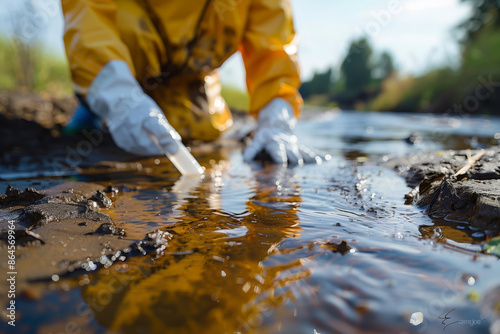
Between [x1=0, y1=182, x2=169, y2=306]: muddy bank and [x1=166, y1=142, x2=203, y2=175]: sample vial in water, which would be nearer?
[x1=0, y1=182, x2=169, y2=306]: muddy bank

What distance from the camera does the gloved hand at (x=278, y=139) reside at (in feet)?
7.89

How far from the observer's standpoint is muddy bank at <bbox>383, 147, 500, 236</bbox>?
0.97 meters

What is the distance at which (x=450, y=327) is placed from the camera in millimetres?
584

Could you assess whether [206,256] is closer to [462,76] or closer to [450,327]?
[450,327]

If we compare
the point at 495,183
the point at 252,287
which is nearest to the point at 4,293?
the point at 252,287

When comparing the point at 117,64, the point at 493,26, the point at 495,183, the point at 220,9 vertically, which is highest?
the point at 493,26

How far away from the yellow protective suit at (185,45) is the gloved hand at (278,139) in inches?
4.6

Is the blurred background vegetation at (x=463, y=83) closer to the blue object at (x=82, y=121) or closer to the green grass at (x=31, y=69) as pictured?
the blue object at (x=82, y=121)

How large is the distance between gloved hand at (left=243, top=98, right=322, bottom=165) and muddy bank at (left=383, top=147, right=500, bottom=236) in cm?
87

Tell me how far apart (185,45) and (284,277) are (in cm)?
234

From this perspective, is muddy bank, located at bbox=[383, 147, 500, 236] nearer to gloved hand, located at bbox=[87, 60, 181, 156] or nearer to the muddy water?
the muddy water

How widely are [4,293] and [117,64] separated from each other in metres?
1.63

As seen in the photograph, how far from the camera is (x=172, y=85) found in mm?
3225

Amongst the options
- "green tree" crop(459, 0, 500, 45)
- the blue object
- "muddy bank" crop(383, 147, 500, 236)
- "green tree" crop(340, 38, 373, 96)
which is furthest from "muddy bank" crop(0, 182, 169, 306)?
"green tree" crop(340, 38, 373, 96)
